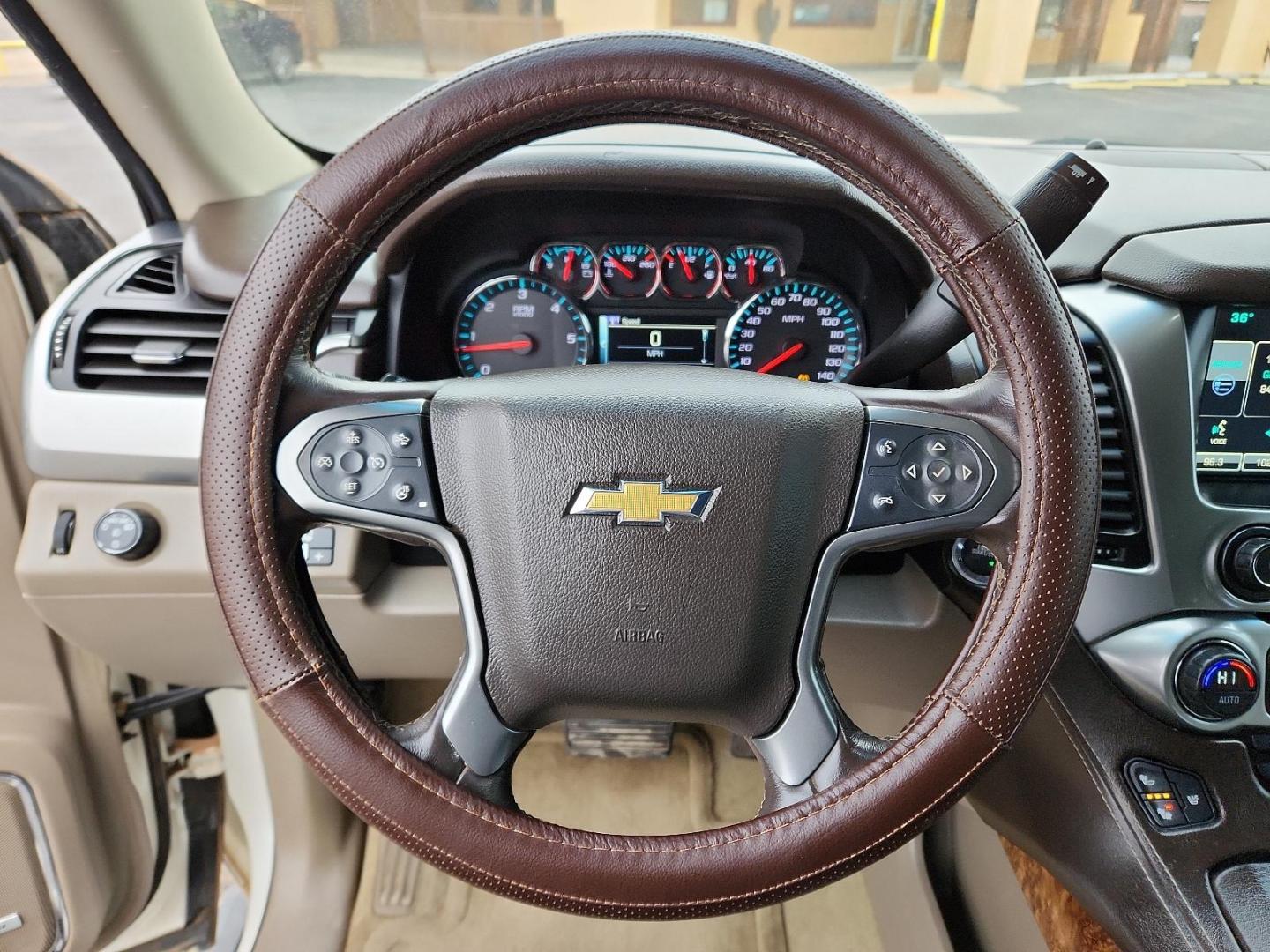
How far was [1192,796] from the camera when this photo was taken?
38.0 inches

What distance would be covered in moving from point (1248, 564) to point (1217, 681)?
0.43ft

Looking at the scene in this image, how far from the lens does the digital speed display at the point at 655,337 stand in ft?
4.13

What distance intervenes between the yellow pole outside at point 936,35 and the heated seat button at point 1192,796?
0.94 metres

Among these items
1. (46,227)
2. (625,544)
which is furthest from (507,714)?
(46,227)

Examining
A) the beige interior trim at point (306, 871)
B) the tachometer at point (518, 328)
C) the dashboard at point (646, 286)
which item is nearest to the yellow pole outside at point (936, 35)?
the dashboard at point (646, 286)

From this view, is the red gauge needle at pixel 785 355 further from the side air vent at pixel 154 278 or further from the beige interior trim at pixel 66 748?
the beige interior trim at pixel 66 748

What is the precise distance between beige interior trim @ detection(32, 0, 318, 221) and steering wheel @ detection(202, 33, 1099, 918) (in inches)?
25.4

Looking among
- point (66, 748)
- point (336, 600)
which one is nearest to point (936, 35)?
point (336, 600)

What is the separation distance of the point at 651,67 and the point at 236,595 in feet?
1.58

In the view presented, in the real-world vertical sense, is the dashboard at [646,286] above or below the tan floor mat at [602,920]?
above

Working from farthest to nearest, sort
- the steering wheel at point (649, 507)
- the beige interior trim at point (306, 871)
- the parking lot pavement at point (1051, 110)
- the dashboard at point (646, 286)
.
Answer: the beige interior trim at point (306, 871) → the parking lot pavement at point (1051, 110) → the dashboard at point (646, 286) → the steering wheel at point (649, 507)

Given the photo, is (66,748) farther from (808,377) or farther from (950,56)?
(950,56)

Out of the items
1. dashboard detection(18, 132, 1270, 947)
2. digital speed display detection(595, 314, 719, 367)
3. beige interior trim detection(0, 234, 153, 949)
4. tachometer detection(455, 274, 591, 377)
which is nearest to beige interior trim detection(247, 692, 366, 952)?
beige interior trim detection(0, 234, 153, 949)

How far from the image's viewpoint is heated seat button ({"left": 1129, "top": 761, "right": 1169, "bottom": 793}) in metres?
0.97
